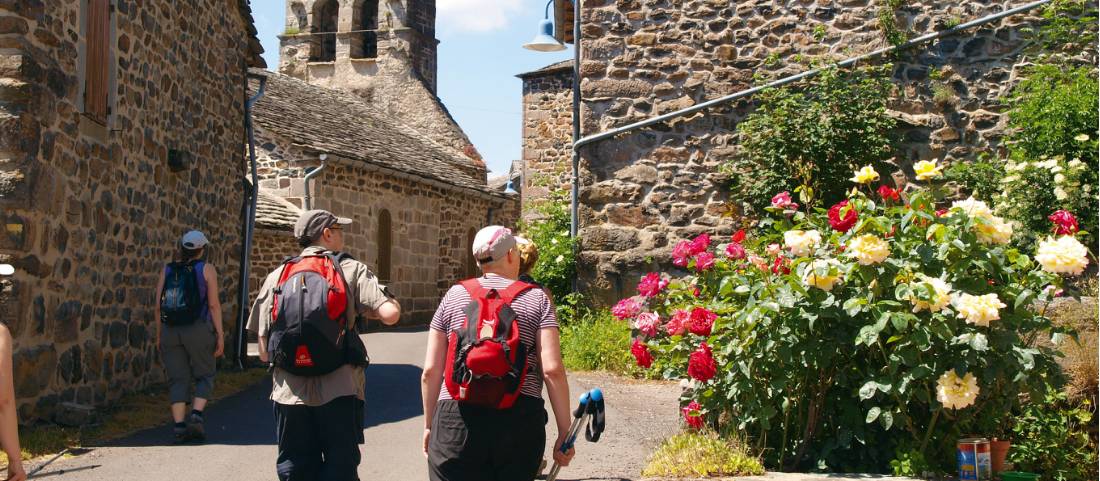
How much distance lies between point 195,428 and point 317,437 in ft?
11.1

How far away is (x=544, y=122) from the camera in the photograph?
26.9 m

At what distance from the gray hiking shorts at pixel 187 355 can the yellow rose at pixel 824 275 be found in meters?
4.48

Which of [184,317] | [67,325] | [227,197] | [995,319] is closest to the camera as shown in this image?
[995,319]

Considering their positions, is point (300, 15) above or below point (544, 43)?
above

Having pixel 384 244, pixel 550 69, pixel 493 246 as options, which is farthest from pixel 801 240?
pixel 550 69

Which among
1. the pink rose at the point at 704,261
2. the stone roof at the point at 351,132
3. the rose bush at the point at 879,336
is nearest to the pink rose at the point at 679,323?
the rose bush at the point at 879,336

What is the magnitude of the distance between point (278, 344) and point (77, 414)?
428 centimetres

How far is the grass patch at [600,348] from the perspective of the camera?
1065cm

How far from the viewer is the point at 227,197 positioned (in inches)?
514

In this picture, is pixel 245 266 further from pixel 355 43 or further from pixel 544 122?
pixel 355 43

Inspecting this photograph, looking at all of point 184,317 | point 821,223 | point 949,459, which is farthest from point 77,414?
point 949,459

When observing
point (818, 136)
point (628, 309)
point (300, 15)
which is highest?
point (300, 15)

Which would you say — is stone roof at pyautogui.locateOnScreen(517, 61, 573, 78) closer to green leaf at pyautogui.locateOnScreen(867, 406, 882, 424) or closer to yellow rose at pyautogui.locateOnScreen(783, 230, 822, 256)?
yellow rose at pyautogui.locateOnScreen(783, 230, 822, 256)

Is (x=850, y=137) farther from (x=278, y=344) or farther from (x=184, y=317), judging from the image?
(x=278, y=344)
